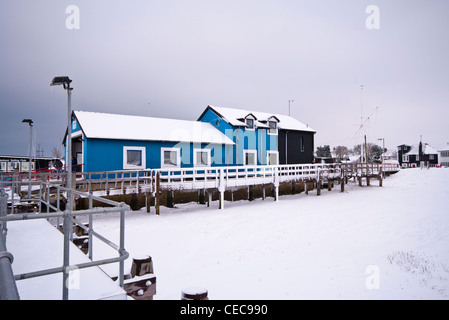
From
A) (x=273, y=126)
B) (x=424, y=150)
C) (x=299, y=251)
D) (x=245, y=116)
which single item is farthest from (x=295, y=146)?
(x=424, y=150)

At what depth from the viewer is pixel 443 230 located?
11.2m

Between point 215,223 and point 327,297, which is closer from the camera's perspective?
point 327,297

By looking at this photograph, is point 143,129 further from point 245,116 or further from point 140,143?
point 245,116

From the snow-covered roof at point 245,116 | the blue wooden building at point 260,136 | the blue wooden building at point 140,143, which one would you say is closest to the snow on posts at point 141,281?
the blue wooden building at point 140,143

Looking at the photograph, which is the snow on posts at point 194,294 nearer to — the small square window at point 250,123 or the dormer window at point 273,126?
the small square window at point 250,123

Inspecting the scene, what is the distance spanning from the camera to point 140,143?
2019 centimetres

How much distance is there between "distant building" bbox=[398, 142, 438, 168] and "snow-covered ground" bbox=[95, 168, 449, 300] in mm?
66421

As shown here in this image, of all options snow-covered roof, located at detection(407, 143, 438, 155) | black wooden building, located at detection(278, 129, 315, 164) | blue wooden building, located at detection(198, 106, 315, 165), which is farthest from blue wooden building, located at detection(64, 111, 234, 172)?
snow-covered roof, located at detection(407, 143, 438, 155)

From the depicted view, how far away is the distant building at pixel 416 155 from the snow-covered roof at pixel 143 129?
62376mm

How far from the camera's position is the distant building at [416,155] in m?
70.4

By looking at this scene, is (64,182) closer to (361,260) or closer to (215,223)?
(215,223)
